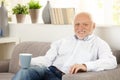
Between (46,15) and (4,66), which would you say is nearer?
(4,66)

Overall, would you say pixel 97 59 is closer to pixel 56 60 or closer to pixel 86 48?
pixel 86 48

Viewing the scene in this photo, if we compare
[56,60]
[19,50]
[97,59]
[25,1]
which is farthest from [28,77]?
[25,1]

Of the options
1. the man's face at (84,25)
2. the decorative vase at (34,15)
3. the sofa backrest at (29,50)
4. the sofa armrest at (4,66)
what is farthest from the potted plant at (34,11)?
the man's face at (84,25)

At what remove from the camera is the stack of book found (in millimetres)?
3260

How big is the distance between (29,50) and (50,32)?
0.34m

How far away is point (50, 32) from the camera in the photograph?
332cm

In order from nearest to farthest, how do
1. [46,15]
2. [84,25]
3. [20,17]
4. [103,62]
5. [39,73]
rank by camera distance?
[103,62] < [39,73] < [84,25] < [46,15] < [20,17]

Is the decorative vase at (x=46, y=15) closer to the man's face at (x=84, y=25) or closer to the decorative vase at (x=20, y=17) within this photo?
the decorative vase at (x=20, y=17)

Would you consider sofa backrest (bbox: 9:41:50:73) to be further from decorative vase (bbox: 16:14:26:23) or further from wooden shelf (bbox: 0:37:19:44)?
decorative vase (bbox: 16:14:26:23)

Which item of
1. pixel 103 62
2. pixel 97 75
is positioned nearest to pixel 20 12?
pixel 103 62

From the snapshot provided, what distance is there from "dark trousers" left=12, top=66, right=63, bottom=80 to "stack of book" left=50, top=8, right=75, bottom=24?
0.81 metres

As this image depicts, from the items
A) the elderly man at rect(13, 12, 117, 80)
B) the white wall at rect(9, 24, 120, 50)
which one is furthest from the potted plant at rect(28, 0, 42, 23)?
the elderly man at rect(13, 12, 117, 80)

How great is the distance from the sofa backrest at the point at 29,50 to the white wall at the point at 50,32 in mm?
233

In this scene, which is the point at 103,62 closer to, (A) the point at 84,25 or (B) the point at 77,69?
(B) the point at 77,69
